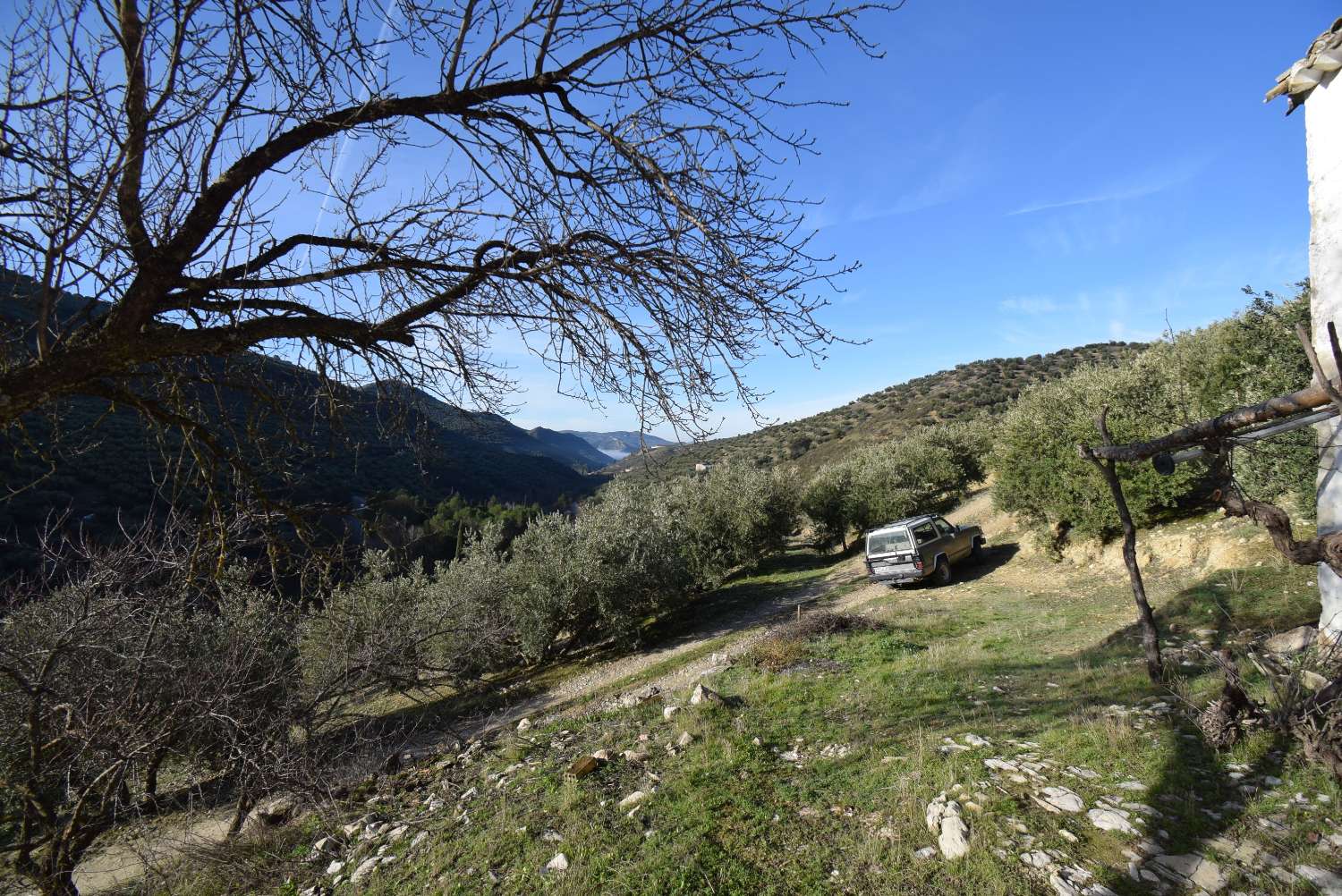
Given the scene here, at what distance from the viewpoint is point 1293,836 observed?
9.84 feet

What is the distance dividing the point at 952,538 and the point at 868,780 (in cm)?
1079

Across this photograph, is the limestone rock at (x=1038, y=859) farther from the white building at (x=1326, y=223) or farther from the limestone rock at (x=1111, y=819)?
the white building at (x=1326, y=223)

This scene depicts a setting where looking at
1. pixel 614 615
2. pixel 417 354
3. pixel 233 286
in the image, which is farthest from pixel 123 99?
pixel 614 615

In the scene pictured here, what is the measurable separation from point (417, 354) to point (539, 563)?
11.8m

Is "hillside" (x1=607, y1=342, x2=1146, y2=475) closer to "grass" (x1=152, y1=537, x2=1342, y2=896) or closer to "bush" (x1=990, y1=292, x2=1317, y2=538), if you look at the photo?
"bush" (x1=990, y1=292, x2=1317, y2=538)

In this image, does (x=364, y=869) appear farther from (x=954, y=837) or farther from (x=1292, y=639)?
(x=1292, y=639)

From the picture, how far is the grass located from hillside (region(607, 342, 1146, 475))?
32.4 m

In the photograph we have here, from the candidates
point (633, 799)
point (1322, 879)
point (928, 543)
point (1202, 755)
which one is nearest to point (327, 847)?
point (633, 799)

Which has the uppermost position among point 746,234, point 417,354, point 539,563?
point 746,234

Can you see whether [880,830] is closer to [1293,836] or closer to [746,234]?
[1293,836]

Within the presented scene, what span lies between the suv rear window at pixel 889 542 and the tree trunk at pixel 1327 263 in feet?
25.8

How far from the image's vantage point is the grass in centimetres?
332

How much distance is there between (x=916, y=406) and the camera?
5369 centimetres

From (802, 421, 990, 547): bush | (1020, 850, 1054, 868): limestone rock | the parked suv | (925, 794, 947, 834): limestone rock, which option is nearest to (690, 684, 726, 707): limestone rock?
(925, 794, 947, 834): limestone rock
